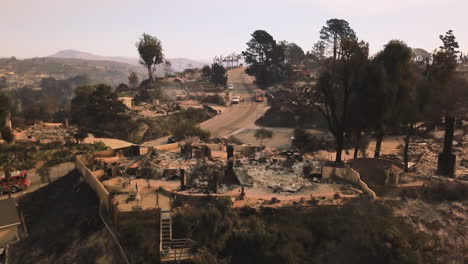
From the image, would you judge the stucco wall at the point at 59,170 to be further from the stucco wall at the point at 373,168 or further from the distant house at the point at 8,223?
the stucco wall at the point at 373,168

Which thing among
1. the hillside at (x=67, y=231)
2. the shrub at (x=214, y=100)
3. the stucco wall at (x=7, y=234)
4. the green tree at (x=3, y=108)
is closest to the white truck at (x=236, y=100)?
the shrub at (x=214, y=100)

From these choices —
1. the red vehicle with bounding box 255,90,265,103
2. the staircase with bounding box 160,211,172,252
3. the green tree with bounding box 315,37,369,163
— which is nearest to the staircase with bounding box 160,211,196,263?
the staircase with bounding box 160,211,172,252

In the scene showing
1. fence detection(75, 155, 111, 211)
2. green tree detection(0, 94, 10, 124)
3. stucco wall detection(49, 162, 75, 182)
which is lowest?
stucco wall detection(49, 162, 75, 182)

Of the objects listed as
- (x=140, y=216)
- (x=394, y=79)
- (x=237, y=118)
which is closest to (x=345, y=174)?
(x=394, y=79)

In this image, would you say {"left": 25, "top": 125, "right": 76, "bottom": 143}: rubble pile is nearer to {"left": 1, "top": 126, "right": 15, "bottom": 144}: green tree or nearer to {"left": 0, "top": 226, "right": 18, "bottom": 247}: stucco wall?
{"left": 1, "top": 126, "right": 15, "bottom": 144}: green tree

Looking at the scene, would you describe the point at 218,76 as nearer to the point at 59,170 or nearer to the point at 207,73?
the point at 207,73

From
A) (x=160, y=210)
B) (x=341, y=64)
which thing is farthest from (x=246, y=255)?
(x=341, y=64)

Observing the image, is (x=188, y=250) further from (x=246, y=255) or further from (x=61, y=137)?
(x=61, y=137)

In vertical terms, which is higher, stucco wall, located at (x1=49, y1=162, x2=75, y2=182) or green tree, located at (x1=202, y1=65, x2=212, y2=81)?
green tree, located at (x1=202, y1=65, x2=212, y2=81)
